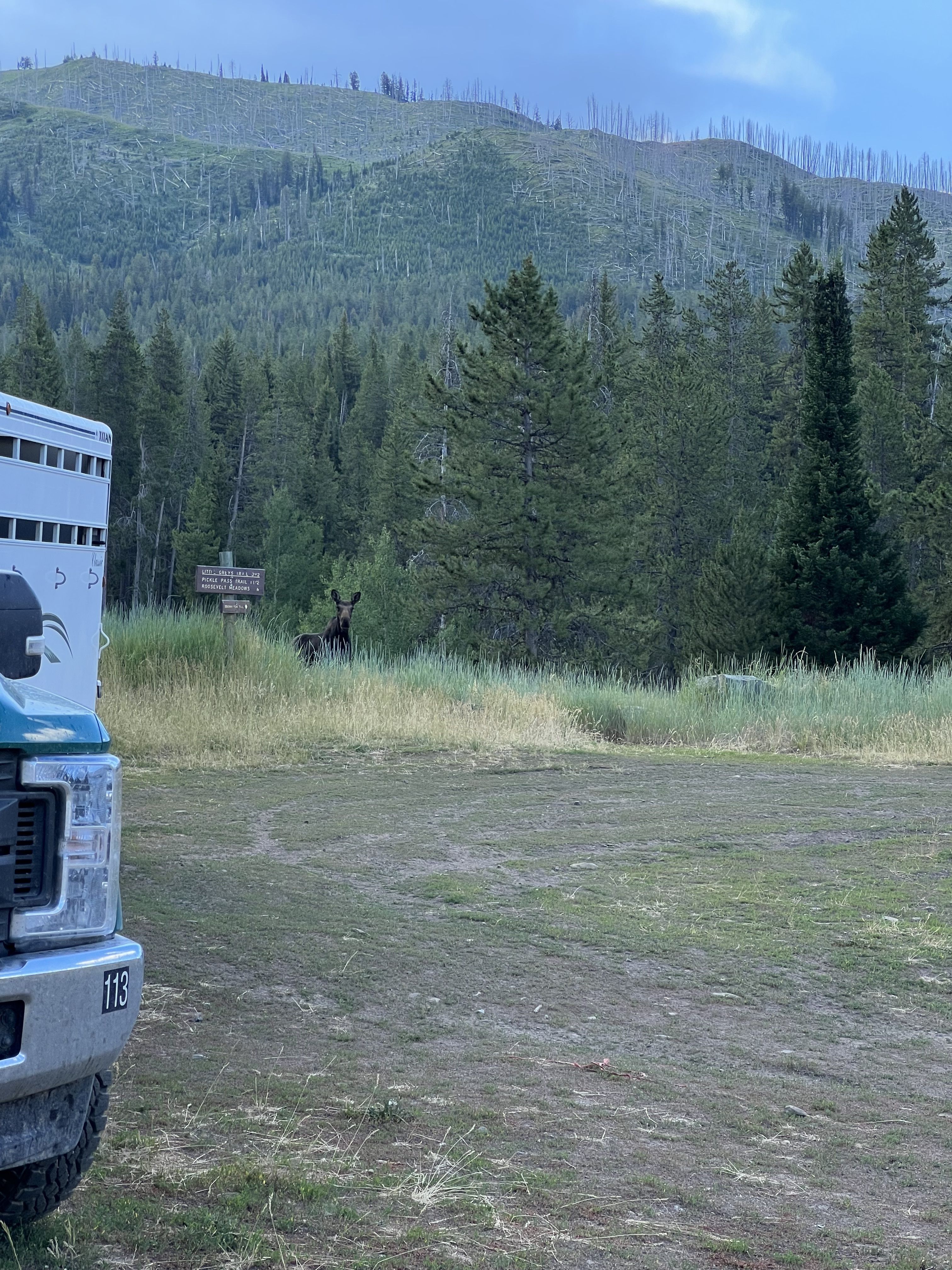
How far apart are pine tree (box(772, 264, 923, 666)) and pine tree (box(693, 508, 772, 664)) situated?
61 centimetres

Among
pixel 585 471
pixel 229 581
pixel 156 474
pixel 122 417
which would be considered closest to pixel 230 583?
pixel 229 581

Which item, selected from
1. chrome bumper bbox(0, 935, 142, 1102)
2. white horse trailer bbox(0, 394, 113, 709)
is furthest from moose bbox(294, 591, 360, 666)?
chrome bumper bbox(0, 935, 142, 1102)

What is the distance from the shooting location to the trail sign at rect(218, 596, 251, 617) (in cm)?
1744

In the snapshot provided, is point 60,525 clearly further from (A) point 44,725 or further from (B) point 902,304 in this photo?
(B) point 902,304

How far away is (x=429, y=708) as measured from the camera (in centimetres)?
1794

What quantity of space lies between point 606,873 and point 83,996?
6.23 meters

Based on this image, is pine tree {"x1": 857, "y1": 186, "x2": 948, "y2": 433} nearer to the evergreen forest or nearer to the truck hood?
the evergreen forest

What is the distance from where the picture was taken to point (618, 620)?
4269 centimetres

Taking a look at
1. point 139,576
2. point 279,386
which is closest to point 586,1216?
point 139,576

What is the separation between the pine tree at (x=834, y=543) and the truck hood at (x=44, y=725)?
37.6 m

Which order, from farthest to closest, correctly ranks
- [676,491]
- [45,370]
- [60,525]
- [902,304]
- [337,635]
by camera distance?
[45,370], [676,491], [902,304], [337,635], [60,525]

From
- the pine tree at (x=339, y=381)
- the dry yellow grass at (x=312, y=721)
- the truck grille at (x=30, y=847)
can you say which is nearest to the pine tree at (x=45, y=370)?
the pine tree at (x=339, y=381)

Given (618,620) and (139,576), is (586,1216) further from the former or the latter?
(139,576)

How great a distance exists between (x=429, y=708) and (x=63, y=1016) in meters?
14.7
